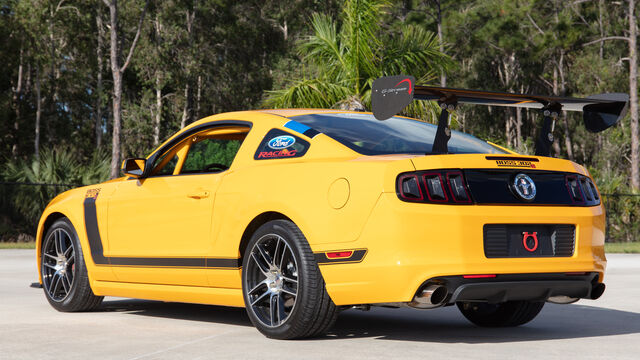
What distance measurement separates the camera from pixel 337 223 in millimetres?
5617

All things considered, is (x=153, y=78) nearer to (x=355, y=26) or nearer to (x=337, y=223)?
(x=355, y=26)

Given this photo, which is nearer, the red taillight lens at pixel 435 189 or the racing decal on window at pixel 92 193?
the red taillight lens at pixel 435 189

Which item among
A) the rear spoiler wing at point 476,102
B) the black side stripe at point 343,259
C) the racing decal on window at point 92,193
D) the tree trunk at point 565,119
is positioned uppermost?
the rear spoiler wing at point 476,102

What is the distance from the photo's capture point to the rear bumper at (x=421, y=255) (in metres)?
5.35

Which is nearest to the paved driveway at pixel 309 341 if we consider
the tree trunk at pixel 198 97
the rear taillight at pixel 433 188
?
the rear taillight at pixel 433 188

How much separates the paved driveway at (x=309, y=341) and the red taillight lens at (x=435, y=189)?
93 centimetres

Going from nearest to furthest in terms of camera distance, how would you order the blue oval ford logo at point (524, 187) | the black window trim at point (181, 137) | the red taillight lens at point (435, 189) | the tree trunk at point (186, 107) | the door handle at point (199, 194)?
the red taillight lens at point (435, 189), the blue oval ford logo at point (524, 187), the door handle at point (199, 194), the black window trim at point (181, 137), the tree trunk at point (186, 107)

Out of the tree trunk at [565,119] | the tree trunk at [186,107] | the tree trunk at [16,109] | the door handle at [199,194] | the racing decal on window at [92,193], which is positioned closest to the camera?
the door handle at [199,194]

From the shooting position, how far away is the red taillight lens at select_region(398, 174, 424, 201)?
5.43 meters

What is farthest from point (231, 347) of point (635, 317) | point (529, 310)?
point (635, 317)

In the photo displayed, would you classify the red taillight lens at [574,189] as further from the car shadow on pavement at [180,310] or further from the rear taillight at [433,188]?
the car shadow on pavement at [180,310]

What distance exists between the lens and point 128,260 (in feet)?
24.1

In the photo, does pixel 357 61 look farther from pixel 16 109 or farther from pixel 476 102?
pixel 16 109

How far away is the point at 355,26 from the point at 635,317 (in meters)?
11.8
